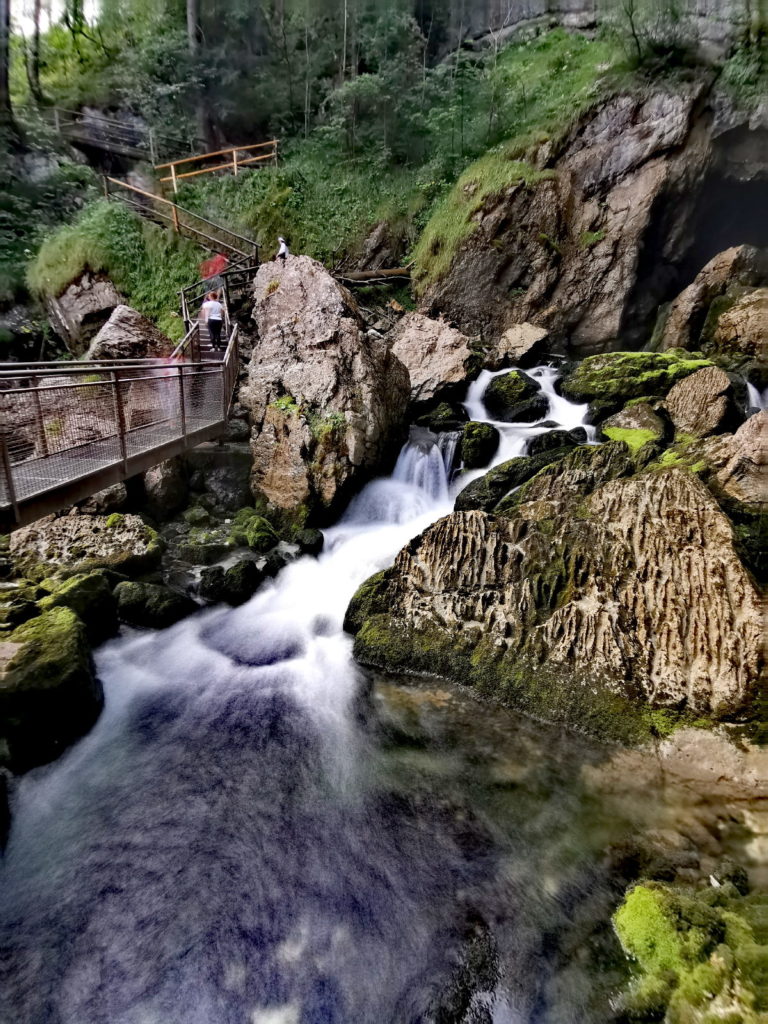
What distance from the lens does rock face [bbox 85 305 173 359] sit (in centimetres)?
1082

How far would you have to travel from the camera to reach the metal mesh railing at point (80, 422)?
499cm

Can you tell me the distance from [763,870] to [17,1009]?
506 centimetres

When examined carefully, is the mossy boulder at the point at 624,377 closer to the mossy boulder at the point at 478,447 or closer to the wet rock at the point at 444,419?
the mossy boulder at the point at 478,447

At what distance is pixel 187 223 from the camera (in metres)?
16.2

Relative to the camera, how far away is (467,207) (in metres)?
15.9

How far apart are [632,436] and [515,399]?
129 inches

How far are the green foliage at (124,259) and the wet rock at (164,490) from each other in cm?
556

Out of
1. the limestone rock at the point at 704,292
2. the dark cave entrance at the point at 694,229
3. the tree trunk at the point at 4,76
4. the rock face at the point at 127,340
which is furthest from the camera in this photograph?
the tree trunk at the point at 4,76

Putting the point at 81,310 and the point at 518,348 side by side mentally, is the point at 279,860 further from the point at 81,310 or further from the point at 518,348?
the point at 81,310

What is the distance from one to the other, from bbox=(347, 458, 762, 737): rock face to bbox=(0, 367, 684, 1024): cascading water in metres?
0.59

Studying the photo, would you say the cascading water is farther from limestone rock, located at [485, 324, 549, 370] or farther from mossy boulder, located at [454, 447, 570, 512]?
limestone rock, located at [485, 324, 549, 370]

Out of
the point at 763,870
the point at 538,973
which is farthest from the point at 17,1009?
the point at 763,870

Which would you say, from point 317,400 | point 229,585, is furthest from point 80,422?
point 317,400

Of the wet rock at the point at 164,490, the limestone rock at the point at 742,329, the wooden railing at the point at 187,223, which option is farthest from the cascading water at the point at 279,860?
the wooden railing at the point at 187,223
